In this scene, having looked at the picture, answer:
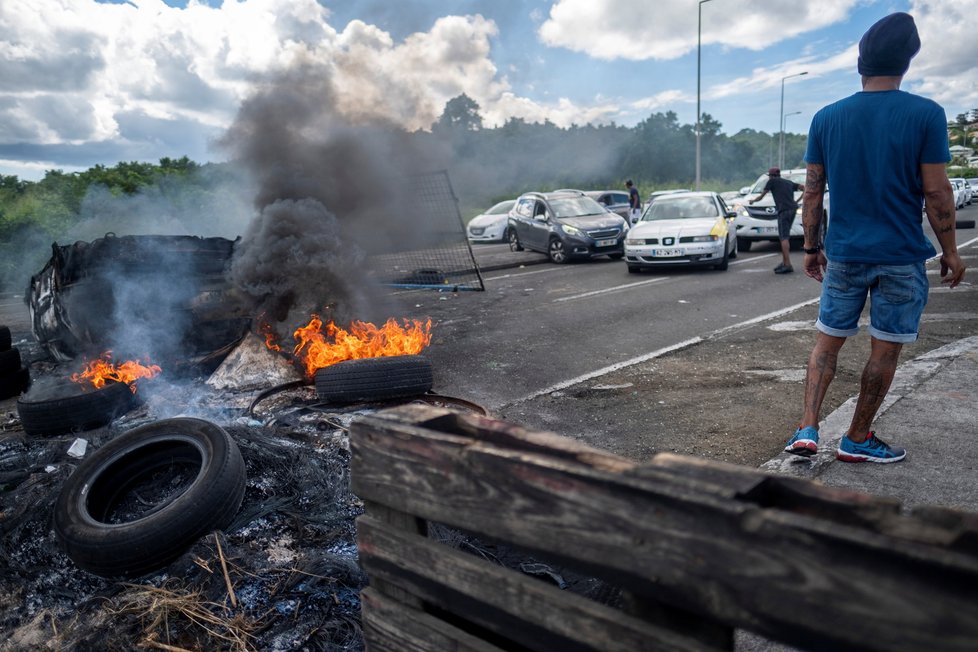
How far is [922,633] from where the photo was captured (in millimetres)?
1035

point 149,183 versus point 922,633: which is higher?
point 149,183

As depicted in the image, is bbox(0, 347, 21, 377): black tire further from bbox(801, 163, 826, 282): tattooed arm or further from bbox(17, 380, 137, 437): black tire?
bbox(801, 163, 826, 282): tattooed arm

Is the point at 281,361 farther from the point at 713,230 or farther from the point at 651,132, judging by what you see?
the point at 651,132

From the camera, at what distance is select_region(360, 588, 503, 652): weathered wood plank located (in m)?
1.66

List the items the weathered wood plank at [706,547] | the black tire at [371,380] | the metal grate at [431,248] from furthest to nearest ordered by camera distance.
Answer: the metal grate at [431,248] < the black tire at [371,380] < the weathered wood plank at [706,547]

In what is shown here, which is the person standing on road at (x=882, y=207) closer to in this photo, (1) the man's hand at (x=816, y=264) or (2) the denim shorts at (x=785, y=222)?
(1) the man's hand at (x=816, y=264)

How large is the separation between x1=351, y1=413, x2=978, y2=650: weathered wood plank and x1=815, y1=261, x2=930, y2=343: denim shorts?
110 inches

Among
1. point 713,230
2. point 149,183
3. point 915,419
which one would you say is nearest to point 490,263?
point 713,230

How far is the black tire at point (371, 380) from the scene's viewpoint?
5.48 meters

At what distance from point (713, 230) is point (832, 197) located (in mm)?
9802

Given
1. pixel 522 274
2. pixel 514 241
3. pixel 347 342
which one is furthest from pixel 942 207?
pixel 514 241

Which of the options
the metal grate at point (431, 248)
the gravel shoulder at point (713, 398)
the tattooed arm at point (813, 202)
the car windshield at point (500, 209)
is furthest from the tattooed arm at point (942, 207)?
the car windshield at point (500, 209)

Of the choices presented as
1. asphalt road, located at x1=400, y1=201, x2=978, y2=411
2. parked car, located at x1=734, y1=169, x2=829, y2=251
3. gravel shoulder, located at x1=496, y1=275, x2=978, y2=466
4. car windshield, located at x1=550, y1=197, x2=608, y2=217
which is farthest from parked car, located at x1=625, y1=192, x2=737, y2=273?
gravel shoulder, located at x1=496, y1=275, x2=978, y2=466

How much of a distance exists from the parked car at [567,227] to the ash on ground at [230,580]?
41.8 feet
